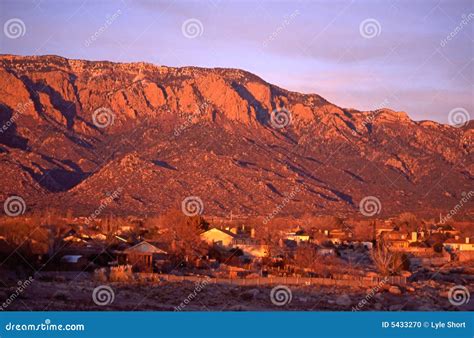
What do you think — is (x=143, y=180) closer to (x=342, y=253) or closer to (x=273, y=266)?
(x=342, y=253)

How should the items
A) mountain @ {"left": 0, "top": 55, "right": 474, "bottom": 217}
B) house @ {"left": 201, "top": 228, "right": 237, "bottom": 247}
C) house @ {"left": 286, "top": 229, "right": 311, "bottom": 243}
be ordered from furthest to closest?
mountain @ {"left": 0, "top": 55, "right": 474, "bottom": 217} → house @ {"left": 286, "top": 229, "right": 311, "bottom": 243} → house @ {"left": 201, "top": 228, "right": 237, "bottom": 247}

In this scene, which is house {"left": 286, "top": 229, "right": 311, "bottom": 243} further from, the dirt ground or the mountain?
the dirt ground

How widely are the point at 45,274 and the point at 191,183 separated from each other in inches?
2010

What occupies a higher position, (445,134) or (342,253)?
(445,134)

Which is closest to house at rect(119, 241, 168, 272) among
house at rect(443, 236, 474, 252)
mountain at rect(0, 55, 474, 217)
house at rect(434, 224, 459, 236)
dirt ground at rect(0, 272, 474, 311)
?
dirt ground at rect(0, 272, 474, 311)

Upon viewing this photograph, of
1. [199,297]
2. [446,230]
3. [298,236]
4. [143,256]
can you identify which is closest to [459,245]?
[298,236]

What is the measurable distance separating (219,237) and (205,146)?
135 ft

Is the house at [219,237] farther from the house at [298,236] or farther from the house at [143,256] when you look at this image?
the house at [298,236]

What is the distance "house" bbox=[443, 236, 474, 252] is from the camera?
209ft

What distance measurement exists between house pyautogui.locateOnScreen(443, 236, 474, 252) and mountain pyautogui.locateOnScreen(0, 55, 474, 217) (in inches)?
674

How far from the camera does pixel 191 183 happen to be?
291ft

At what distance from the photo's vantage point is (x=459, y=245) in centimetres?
6519

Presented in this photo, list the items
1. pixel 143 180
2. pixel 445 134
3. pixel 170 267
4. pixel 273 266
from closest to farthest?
pixel 170 267, pixel 273 266, pixel 143 180, pixel 445 134

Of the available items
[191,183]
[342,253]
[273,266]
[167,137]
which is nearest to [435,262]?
[342,253]
